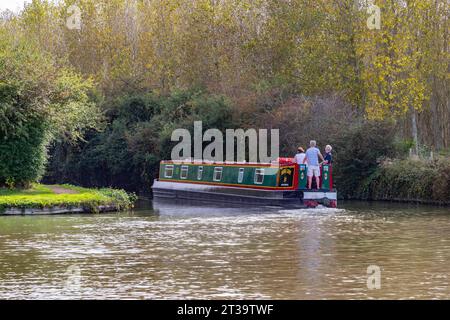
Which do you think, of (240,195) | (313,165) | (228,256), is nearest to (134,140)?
(240,195)

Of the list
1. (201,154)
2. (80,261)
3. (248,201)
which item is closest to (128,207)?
(248,201)

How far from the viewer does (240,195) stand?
31.9 meters

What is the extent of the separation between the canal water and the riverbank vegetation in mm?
6174

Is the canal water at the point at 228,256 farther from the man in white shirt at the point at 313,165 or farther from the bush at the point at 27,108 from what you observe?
the bush at the point at 27,108

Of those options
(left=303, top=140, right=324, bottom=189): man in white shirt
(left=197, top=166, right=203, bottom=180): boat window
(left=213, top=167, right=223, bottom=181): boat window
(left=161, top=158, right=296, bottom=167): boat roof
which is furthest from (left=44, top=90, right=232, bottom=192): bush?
(left=303, top=140, right=324, bottom=189): man in white shirt

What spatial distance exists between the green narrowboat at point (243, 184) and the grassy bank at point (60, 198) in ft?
12.3

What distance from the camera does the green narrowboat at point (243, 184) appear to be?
2950 cm

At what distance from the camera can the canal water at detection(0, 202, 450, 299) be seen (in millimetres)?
13547

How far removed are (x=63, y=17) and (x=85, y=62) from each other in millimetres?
3203

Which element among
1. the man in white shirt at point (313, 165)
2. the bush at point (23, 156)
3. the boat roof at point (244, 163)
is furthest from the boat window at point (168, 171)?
the man in white shirt at point (313, 165)

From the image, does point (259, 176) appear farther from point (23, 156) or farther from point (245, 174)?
point (23, 156)

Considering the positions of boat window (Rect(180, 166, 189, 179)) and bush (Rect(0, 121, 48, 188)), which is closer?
bush (Rect(0, 121, 48, 188))

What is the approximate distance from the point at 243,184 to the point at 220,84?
12.5 meters

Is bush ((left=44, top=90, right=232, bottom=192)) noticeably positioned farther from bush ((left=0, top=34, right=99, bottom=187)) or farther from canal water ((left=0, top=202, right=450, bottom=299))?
canal water ((left=0, top=202, right=450, bottom=299))
